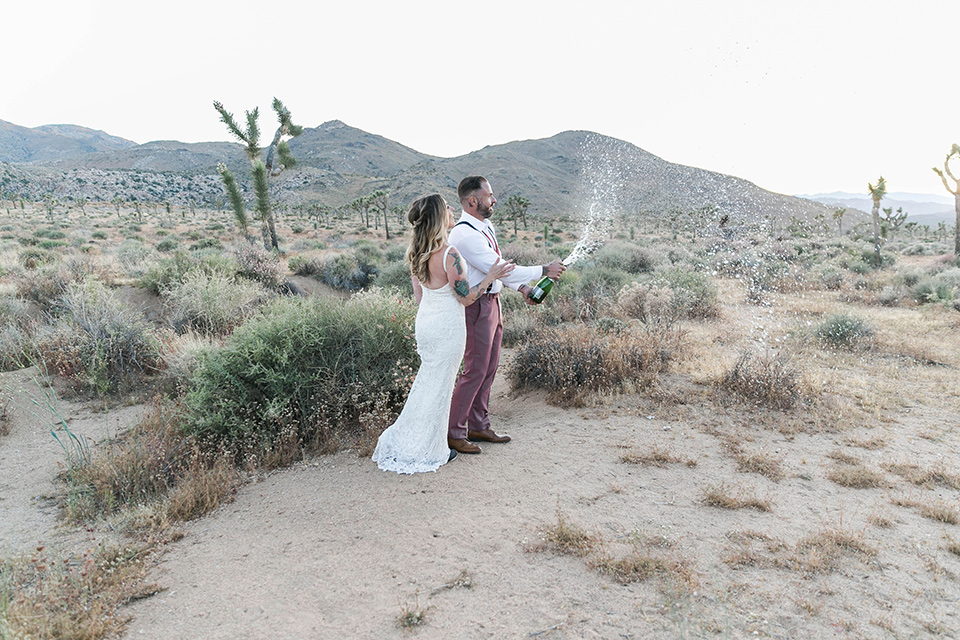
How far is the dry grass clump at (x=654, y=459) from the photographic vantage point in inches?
175

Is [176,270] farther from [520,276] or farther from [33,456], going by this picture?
[520,276]

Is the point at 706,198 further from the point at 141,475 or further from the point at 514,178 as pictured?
the point at 514,178

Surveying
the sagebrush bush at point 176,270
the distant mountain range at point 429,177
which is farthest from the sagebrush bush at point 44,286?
the distant mountain range at point 429,177

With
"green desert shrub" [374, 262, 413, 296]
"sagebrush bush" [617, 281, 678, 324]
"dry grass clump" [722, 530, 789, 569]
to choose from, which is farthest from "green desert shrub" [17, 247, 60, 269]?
"dry grass clump" [722, 530, 789, 569]

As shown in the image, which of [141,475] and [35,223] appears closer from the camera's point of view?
[141,475]

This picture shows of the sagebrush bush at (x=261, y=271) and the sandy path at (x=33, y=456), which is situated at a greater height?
the sagebrush bush at (x=261, y=271)

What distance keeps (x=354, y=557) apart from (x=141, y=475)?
2.40m

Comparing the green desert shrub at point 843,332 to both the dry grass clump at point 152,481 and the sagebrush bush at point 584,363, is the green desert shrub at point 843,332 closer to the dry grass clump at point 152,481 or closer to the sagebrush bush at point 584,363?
the sagebrush bush at point 584,363

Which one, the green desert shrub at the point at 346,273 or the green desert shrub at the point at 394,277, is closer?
the green desert shrub at the point at 394,277

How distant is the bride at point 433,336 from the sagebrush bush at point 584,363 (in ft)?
7.00

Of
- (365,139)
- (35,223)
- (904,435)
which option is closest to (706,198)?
(904,435)

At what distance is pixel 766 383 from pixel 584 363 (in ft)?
6.62

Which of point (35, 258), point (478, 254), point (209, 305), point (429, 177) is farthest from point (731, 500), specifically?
point (429, 177)

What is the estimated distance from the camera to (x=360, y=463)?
4.55m
